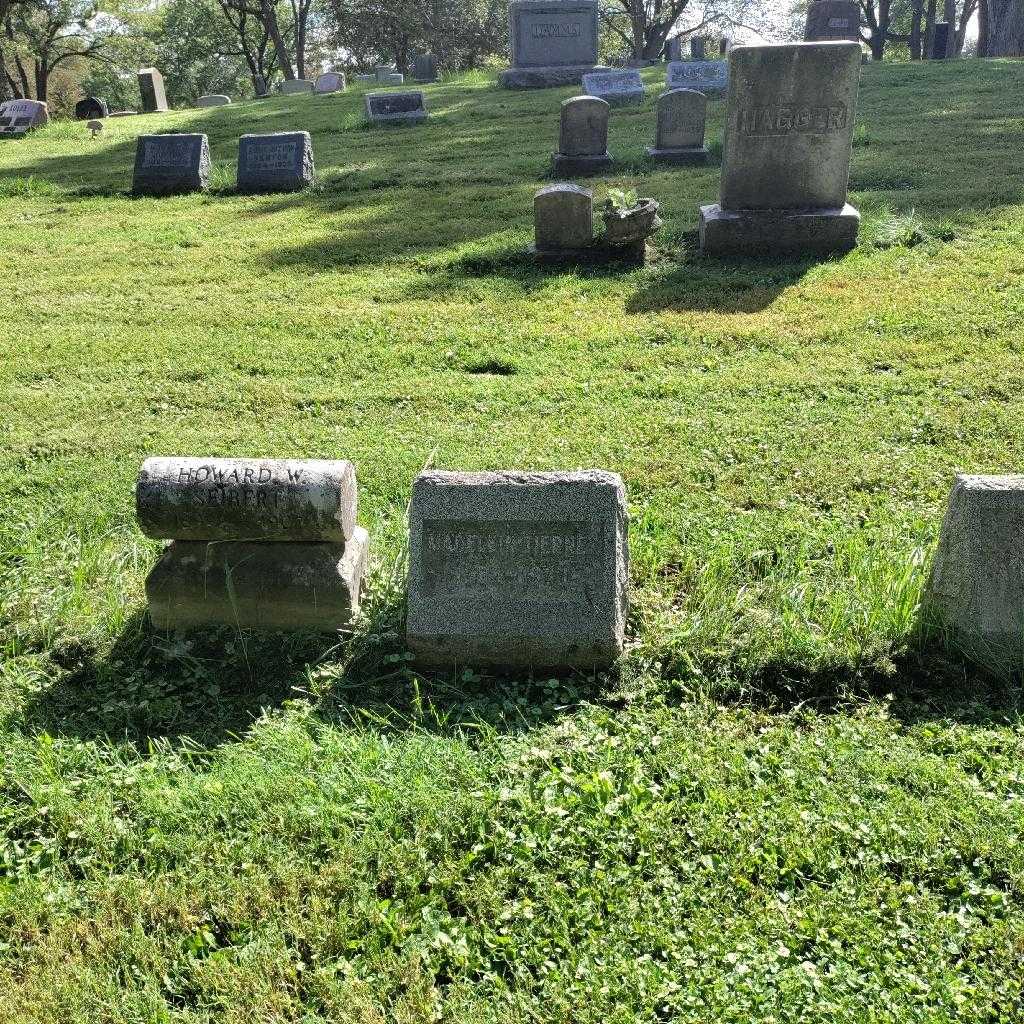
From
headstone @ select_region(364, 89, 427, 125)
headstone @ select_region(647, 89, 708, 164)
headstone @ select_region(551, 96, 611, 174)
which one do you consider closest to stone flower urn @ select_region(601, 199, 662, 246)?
headstone @ select_region(551, 96, 611, 174)

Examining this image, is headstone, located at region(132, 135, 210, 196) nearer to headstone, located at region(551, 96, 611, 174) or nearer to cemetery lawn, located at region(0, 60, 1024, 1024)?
headstone, located at region(551, 96, 611, 174)

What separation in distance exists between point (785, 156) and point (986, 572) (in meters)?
6.75

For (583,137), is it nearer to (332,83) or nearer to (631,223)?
(631,223)

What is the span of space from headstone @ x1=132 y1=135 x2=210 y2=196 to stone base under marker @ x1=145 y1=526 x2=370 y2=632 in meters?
11.7

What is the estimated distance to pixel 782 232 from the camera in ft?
30.5

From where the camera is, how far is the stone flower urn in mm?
9156

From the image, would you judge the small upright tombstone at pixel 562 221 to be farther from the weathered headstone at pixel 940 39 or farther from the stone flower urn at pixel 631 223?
the weathered headstone at pixel 940 39

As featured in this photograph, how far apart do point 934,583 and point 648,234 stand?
6269 millimetres

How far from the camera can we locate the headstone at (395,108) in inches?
764

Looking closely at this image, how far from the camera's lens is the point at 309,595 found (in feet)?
13.2

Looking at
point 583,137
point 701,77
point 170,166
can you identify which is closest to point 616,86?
A: point 701,77

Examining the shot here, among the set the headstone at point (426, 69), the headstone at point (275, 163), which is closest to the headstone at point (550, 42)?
the headstone at point (426, 69)

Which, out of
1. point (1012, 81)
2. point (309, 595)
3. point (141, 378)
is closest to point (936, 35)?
point (1012, 81)

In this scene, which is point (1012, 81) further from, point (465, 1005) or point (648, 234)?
point (465, 1005)
